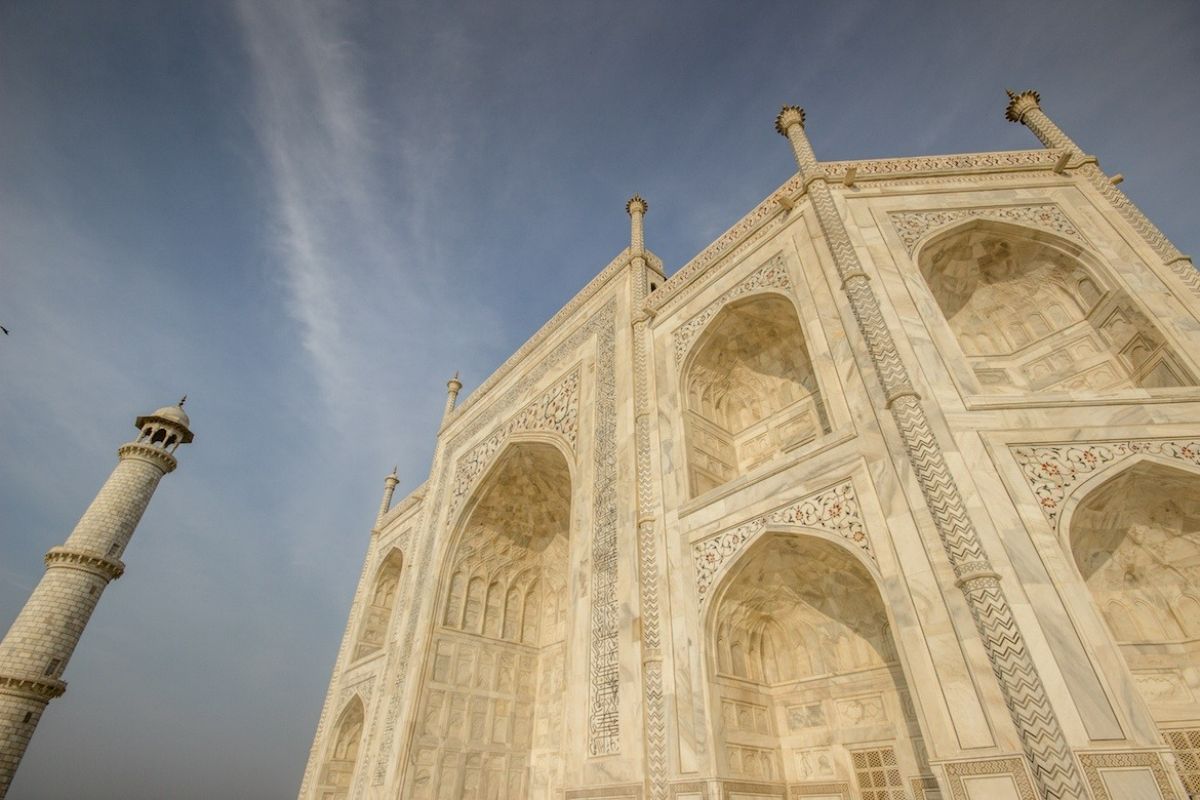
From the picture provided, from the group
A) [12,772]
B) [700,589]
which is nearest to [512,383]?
[700,589]

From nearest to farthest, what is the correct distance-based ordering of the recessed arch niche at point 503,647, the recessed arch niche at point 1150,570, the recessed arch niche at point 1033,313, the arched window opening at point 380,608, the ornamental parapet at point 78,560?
1. the recessed arch niche at point 1150,570
2. the recessed arch niche at point 1033,313
3. the recessed arch niche at point 503,647
4. the ornamental parapet at point 78,560
5. the arched window opening at point 380,608

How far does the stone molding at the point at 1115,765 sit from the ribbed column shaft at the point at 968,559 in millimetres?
83

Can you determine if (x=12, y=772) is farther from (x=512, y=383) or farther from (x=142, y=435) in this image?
(x=512, y=383)

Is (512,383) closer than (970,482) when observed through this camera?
No

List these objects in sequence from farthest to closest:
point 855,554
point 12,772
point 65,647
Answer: point 65,647, point 12,772, point 855,554

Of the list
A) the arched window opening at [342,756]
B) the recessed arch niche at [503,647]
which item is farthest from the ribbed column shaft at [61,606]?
the recessed arch niche at [503,647]

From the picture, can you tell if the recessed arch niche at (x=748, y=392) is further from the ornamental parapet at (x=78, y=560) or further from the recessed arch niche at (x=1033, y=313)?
the ornamental parapet at (x=78, y=560)

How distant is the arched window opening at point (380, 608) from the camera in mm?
15664

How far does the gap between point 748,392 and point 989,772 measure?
18.7ft

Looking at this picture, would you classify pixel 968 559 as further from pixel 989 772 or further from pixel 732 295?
pixel 732 295

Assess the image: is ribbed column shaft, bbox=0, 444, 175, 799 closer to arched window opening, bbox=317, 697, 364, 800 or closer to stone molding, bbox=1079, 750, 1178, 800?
arched window opening, bbox=317, 697, 364, 800

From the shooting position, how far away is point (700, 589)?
6.64 metres

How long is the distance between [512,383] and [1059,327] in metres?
9.63

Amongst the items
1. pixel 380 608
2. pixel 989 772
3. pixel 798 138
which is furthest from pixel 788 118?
pixel 380 608
